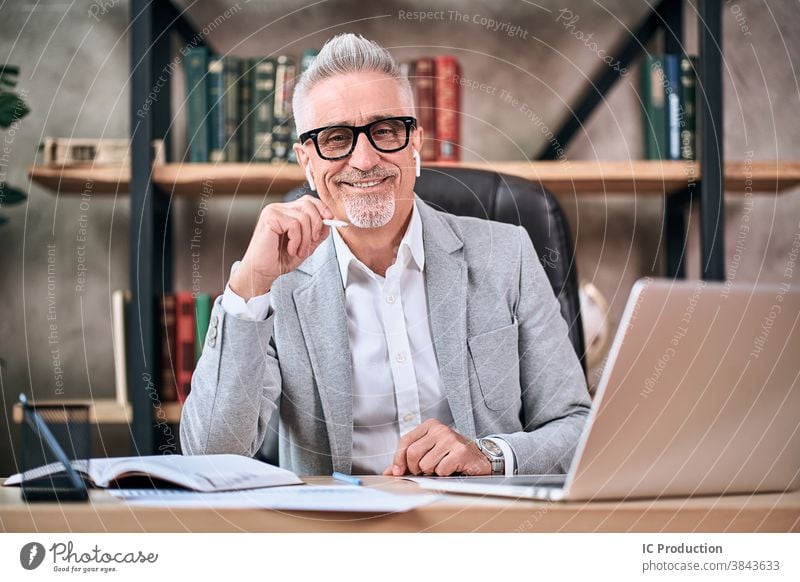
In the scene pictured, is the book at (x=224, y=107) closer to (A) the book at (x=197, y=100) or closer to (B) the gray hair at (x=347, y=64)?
(A) the book at (x=197, y=100)

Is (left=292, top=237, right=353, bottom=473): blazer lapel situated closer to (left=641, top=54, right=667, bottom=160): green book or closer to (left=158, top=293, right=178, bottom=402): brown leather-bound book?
(left=158, top=293, right=178, bottom=402): brown leather-bound book

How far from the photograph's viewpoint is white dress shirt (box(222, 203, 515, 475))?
965 millimetres

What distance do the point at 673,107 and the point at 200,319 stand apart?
0.90 m

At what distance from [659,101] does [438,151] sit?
403mm

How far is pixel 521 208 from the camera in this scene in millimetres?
1062

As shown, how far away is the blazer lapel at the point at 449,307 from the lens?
96cm

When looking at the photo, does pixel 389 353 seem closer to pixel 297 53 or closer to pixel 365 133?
pixel 365 133

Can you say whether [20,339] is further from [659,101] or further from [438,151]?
[659,101]

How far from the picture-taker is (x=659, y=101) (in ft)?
4.49

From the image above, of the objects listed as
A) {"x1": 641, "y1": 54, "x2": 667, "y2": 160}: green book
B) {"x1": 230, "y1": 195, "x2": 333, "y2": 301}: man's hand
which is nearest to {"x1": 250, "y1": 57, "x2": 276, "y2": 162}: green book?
{"x1": 230, "y1": 195, "x2": 333, "y2": 301}: man's hand
